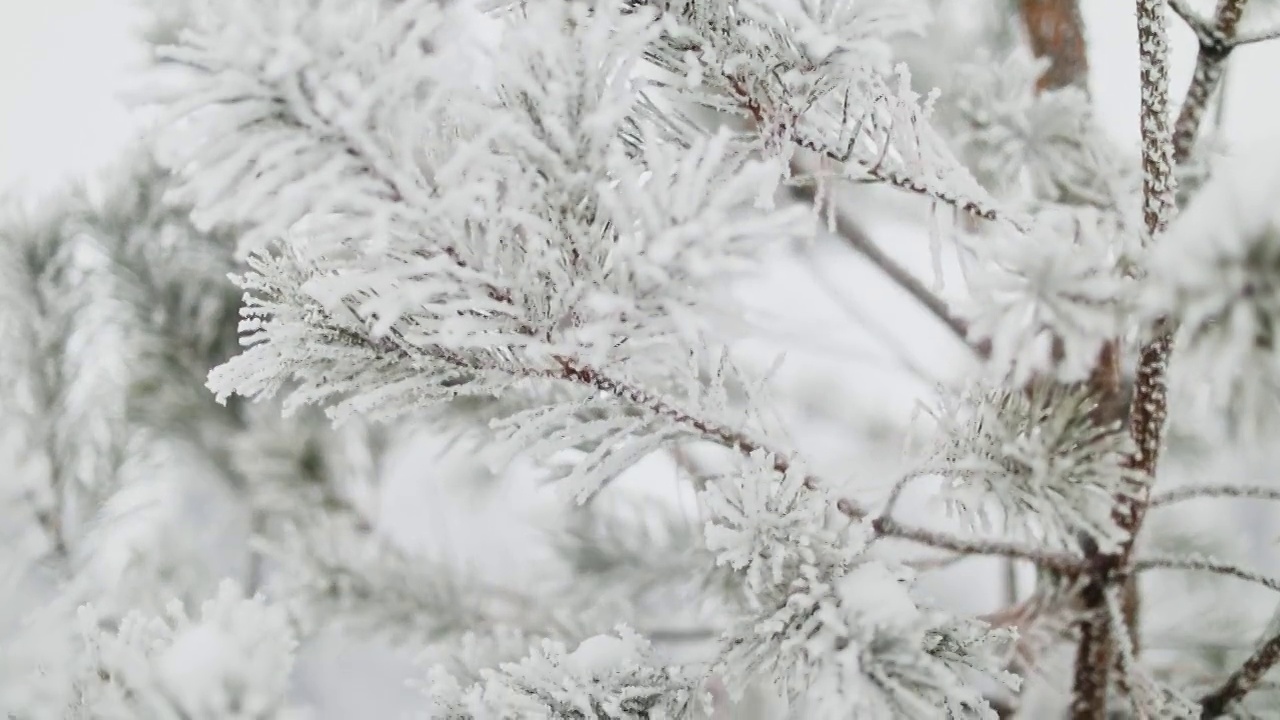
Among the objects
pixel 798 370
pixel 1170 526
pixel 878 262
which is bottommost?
pixel 798 370

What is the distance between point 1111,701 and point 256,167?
586mm

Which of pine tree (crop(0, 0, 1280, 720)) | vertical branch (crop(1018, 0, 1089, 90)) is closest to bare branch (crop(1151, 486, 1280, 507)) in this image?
pine tree (crop(0, 0, 1280, 720))

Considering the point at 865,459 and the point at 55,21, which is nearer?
the point at 865,459

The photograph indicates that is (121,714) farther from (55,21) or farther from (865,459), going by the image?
(55,21)

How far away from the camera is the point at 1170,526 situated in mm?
967

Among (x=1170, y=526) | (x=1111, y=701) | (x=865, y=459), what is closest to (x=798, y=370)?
(x=865, y=459)

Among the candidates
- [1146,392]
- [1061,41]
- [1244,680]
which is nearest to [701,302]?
[1146,392]

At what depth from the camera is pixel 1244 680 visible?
0.39m

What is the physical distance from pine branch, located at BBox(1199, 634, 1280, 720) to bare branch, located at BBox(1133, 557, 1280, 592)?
0.03m

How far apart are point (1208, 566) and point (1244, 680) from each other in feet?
0.26

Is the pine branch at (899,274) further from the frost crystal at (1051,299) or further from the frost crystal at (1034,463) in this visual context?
the frost crystal at (1051,299)

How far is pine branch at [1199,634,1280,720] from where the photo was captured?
0.37 meters

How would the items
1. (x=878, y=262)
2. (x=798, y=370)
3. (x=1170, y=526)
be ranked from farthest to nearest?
(x=798, y=370) < (x=1170, y=526) < (x=878, y=262)

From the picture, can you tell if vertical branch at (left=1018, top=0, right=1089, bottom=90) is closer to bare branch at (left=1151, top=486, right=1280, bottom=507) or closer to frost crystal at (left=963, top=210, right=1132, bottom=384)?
bare branch at (left=1151, top=486, right=1280, bottom=507)
